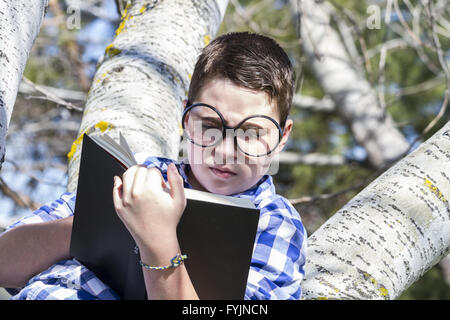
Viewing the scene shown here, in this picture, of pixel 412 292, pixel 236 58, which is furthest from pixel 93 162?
pixel 412 292

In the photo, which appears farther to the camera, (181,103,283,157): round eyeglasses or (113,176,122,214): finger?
(181,103,283,157): round eyeglasses

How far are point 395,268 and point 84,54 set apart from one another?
202 inches

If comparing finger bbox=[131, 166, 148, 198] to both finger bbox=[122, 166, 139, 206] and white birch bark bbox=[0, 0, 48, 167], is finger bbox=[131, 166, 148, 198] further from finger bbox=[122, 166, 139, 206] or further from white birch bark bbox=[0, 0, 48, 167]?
white birch bark bbox=[0, 0, 48, 167]

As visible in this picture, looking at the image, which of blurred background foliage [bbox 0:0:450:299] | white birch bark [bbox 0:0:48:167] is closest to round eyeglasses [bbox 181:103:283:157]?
white birch bark [bbox 0:0:48:167]

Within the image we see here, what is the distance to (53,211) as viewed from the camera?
1205 mm

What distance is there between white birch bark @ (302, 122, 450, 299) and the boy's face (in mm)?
241

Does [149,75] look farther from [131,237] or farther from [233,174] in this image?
[131,237]

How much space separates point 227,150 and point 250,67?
20 cm

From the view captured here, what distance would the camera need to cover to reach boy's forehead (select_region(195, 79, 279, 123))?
1019mm

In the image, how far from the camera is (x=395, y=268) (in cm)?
108

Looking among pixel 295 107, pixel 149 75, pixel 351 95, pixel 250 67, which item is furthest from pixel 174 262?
pixel 295 107

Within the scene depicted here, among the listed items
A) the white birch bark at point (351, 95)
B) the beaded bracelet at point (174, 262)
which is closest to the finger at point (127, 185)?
the beaded bracelet at point (174, 262)

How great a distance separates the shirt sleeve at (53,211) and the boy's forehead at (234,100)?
18.3 inches

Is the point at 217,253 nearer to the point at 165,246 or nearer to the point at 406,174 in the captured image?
the point at 165,246
